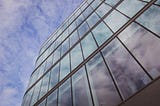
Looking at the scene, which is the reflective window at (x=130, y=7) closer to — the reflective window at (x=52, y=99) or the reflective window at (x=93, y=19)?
the reflective window at (x=93, y=19)

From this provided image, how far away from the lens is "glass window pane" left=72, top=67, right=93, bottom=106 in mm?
10047

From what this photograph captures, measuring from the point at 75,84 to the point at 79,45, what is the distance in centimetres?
445

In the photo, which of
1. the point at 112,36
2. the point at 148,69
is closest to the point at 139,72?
the point at 148,69

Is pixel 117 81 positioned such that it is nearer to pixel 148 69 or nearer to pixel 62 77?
pixel 148 69

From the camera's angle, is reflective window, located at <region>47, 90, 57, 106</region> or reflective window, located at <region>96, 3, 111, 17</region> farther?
reflective window, located at <region>96, 3, 111, 17</region>

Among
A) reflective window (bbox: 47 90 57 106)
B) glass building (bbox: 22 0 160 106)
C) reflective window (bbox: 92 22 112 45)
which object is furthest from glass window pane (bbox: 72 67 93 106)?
reflective window (bbox: 92 22 112 45)

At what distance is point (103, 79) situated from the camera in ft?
31.7

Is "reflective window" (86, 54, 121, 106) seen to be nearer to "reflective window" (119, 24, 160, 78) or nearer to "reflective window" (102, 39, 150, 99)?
"reflective window" (102, 39, 150, 99)

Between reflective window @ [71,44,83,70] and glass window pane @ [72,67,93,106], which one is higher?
reflective window @ [71,44,83,70]

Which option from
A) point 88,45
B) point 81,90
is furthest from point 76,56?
point 81,90

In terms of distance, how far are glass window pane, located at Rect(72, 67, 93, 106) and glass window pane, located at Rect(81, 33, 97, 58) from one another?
4.38 feet

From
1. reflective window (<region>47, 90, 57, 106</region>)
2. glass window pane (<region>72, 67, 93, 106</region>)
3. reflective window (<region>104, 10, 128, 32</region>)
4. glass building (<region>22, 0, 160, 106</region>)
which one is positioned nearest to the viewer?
glass building (<region>22, 0, 160, 106</region>)

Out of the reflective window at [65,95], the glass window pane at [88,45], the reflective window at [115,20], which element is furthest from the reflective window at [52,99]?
the reflective window at [115,20]

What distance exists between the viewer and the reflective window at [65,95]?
38.7 feet
